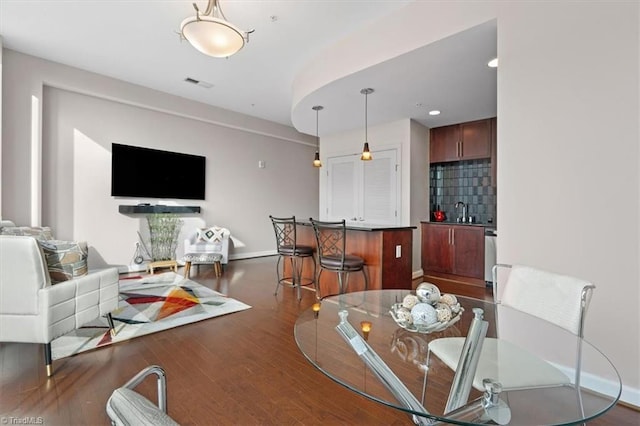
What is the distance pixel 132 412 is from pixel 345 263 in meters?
2.82

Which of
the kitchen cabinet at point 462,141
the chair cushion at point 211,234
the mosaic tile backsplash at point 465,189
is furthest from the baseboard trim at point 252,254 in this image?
the kitchen cabinet at point 462,141

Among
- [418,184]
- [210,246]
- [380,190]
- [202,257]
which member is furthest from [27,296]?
[418,184]

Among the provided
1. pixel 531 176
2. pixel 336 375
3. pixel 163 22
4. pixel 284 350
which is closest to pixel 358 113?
pixel 163 22

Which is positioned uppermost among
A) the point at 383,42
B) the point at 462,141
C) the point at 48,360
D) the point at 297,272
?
the point at 383,42

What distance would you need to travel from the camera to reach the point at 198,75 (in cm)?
456

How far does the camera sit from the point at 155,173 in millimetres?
5285

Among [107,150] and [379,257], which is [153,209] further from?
[379,257]

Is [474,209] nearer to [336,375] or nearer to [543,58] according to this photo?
[543,58]

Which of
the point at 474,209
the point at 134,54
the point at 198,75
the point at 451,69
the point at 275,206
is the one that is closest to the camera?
the point at 451,69

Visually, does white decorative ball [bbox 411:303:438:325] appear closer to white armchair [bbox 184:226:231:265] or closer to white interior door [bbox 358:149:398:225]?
white interior door [bbox 358:149:398:225]

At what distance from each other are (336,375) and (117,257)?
499cm

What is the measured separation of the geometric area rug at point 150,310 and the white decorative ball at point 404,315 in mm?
2302

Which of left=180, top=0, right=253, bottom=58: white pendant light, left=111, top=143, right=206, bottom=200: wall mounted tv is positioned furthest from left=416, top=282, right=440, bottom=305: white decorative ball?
left=111, top=143, right=206, bottom=200: wall mounted tv

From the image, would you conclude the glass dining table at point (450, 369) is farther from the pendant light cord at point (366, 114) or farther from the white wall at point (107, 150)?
the white wall at point (107, 150)
